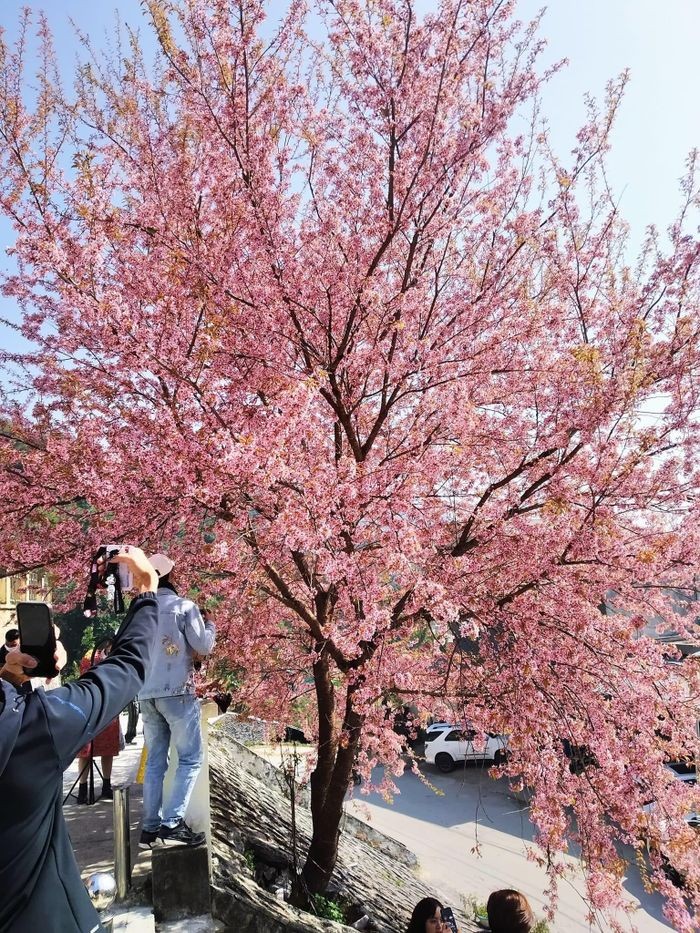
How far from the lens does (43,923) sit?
5.19 feet

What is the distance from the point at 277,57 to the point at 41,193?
1.95 meters

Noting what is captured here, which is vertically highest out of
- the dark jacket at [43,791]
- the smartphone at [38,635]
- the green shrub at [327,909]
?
the smartphone at [38,635]

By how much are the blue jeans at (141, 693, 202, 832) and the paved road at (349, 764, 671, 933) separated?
5.56 meters

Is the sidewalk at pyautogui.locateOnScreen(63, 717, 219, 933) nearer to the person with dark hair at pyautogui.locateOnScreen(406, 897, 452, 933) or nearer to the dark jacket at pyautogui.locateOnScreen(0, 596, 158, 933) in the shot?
the person with dark hair at pyautogui.locateOnScreen(406, 897, 452, 933)

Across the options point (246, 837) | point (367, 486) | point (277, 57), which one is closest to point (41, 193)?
point (277, 57)

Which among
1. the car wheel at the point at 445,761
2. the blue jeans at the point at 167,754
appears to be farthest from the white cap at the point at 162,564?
the car wheel at the point at 445,761

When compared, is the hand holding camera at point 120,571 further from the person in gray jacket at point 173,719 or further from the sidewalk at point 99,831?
the sidewalk at point 99,831

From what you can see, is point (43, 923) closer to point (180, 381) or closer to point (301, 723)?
point (180, 381)

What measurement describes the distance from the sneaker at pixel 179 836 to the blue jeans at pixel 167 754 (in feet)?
0.12

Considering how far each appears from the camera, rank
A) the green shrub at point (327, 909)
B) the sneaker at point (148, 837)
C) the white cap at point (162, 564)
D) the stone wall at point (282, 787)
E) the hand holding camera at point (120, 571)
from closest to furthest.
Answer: the hand holding camera at point (120, 571)
the white cap at point (162, 564)
the sneaker at point (148, 837)
the green shrub at point (327, 909)
the stone wall at point (282, 787)

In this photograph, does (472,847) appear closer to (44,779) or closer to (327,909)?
(327,909)

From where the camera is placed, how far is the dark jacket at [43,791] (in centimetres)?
152

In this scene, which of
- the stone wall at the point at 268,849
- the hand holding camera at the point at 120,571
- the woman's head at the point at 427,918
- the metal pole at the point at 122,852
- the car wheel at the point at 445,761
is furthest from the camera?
the car wheel at the point at 445,761

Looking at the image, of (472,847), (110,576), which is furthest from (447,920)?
(472,847)
